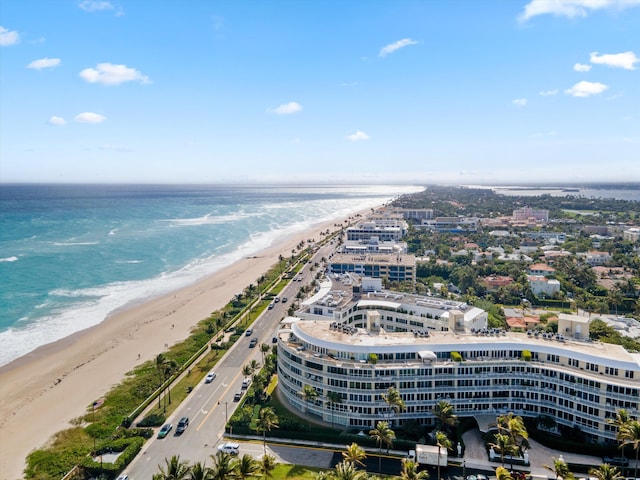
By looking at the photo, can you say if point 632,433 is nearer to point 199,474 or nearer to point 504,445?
point 504,445

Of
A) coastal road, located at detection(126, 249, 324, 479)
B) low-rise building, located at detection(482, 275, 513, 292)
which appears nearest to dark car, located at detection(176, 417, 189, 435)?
coastal road, located at detection(126, 249, 324, 479)

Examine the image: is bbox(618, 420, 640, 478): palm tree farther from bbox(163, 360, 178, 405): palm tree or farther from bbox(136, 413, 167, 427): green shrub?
bbox(163, 360, 178, 405): palm tree

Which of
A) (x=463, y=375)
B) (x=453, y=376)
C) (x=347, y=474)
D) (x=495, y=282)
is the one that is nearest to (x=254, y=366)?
(x=453, y=376)

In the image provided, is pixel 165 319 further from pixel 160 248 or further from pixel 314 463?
pixel 160 248

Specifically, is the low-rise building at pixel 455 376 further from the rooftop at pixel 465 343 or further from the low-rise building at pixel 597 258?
the low-rise building at pixel 597 258

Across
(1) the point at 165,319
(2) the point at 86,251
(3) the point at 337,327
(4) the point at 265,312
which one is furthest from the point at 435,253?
(2) the point at 86,251

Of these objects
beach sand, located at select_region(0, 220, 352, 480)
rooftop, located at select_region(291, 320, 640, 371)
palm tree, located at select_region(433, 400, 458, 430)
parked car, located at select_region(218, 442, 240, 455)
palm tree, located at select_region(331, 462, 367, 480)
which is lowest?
beach sand, located at select_region(0, 220, 352, 480)
